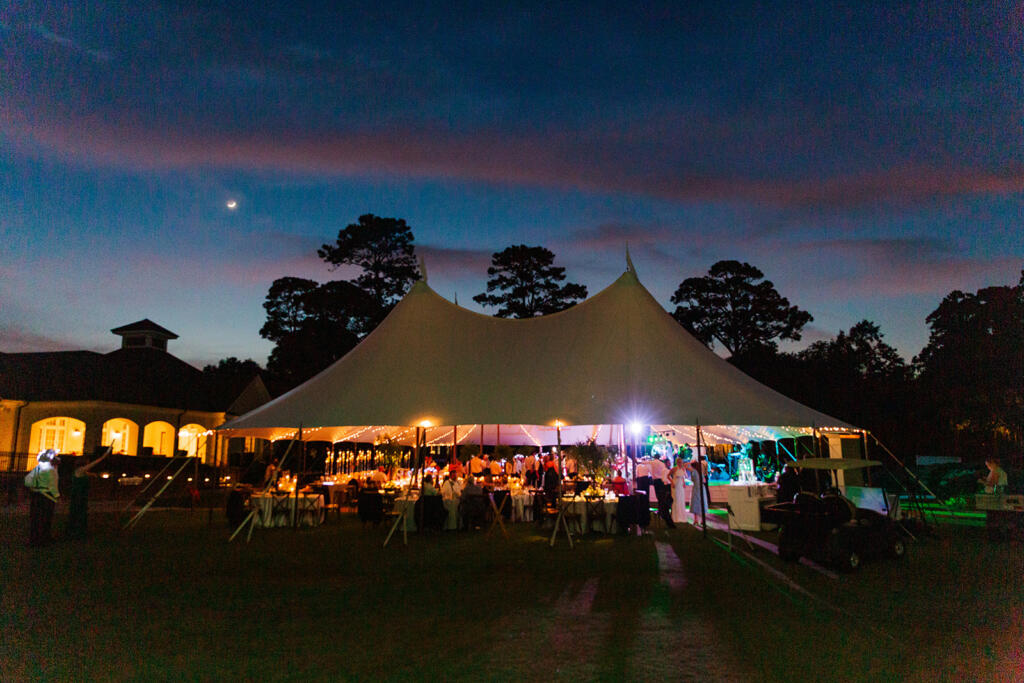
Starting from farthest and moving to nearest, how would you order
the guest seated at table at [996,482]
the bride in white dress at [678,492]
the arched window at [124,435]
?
the arched window at [124,435], the bride in white dress at [678,492], the guest seated at table at [996,482]

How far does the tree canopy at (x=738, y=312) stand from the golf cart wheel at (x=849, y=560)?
2648cm

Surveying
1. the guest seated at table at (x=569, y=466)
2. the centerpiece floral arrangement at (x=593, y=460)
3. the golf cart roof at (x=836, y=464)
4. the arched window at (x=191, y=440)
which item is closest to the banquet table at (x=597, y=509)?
the centerpiece floral arrangement at (x=593, y=460)

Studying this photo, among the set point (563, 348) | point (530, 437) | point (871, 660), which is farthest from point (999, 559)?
point (530, 437)

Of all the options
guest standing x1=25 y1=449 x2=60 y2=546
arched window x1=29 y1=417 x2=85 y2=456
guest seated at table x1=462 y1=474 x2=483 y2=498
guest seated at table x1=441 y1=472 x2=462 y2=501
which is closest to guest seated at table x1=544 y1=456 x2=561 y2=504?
guest seated at table x1=462 y1=474 x2=483 y2=498

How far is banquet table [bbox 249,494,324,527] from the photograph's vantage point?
44.6 ft

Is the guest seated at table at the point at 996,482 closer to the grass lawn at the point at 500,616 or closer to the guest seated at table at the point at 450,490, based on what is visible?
the grass lawn at the point at 500,616

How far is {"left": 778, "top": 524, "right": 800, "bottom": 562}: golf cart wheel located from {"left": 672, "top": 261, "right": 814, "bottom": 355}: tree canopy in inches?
1026

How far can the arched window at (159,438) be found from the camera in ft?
83.2

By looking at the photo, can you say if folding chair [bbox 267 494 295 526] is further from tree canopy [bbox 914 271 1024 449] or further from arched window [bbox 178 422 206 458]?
tree canopy [bbox 914 271 1024 449]

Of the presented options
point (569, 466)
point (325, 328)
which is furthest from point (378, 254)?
point (569, 466)

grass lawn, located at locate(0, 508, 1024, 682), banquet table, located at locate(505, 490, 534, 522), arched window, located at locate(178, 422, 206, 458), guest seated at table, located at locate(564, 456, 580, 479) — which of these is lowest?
grass lawn, located at locate(0, 508, 1024, 682)

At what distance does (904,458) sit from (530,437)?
13.5m

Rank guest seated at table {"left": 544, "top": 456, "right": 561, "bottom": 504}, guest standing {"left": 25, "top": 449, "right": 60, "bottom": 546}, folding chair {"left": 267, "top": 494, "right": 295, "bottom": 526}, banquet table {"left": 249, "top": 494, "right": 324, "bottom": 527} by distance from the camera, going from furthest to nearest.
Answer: guest seated at table {"left": 544, "top": 456, "right": 561, "bottom": 504} < folding chair {"left": 267, "top": 494, "right": 295, "bottom": 526} < banquet table {"left": 249, "top": 494, "right": 324, "bottom": 527} < guest standing {"left": 25, "top": 449, "right": 60, "bottom": 546}

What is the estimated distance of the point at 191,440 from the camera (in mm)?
29062
